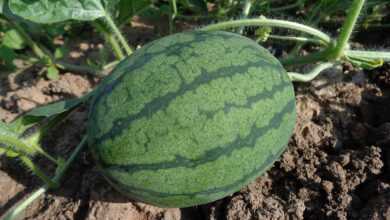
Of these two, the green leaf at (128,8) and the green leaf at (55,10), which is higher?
the green leaf at (55,10)

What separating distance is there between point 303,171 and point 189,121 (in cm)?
86

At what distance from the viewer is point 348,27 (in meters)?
2.15

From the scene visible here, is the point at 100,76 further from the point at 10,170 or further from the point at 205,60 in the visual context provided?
the point at 205,60

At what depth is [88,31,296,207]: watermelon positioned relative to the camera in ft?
6.00

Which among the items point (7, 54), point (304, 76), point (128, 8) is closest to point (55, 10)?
point (128, 8)

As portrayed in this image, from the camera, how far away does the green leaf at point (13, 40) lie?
3016 mm

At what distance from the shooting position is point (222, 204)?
91.3 inches

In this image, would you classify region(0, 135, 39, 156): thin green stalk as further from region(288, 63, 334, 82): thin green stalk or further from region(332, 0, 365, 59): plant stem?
region(332, 0, 365, 59): plant stem

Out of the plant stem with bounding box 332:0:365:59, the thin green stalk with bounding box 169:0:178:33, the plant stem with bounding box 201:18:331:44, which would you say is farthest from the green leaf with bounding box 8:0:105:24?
the plant stem with bounding box 332:0:365:59

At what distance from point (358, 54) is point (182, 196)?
1161 mm

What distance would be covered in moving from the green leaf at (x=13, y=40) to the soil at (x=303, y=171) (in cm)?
35

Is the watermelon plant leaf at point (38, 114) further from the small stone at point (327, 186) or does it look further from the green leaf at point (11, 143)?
the small stone at point (327, 186)

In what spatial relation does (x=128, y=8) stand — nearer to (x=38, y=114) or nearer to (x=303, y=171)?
(x=38, y=114)

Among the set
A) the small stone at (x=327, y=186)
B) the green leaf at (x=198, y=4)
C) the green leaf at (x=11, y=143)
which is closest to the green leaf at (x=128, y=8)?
the green leaf at (x=198, y=4)
